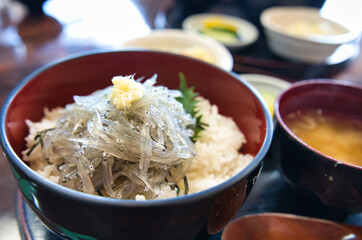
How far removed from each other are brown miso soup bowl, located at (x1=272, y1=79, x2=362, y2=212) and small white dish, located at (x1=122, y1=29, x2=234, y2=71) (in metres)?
0.53

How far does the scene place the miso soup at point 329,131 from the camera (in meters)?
1.24

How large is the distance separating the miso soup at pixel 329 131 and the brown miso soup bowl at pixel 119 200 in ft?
0.92

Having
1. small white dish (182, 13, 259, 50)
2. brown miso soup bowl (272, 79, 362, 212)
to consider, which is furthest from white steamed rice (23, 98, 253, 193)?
small white dish (182, 13, 259, 50)

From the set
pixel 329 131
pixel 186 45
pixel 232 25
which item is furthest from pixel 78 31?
pixel 329 131

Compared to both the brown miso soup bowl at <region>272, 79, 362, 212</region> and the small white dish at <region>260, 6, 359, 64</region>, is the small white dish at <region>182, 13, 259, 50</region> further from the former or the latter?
the brown miso soup bowl at <region>272, 79, 362, 212</region>

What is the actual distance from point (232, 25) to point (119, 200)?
2.11 m

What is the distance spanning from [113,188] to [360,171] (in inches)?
29.2

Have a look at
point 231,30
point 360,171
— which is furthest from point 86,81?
point 231,30

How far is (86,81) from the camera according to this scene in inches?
50.7

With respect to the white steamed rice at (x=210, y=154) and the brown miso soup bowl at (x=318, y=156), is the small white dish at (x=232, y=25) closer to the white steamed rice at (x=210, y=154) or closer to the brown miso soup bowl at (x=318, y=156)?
the brown miso soup bowl at (x=318, y=156)

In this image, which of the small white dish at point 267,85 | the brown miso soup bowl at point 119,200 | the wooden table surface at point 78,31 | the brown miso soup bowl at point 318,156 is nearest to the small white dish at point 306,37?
the wooden table surface at point 78,31

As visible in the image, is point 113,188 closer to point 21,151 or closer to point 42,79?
point 21,151

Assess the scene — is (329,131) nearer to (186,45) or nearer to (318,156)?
(318,156)

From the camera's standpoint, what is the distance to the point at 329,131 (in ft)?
4.36
